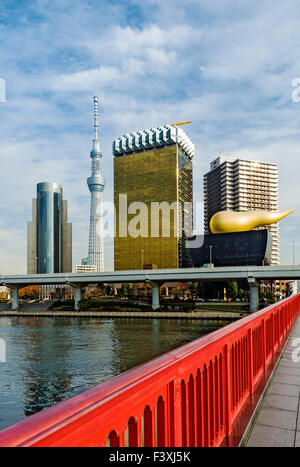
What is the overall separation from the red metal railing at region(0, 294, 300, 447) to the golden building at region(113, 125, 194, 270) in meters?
145

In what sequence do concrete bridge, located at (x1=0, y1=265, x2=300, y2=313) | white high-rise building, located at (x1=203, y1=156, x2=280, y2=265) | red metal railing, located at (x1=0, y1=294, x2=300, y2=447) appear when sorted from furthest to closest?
white high-rise building, located at (x1=203, y1=156, x2=280, y2=265)
concrete bridge, located at (x1=0, y1=265, x2=300, y2=313)
red metal railing, located at (x1=0, y1=294, x2=300, y2=447)

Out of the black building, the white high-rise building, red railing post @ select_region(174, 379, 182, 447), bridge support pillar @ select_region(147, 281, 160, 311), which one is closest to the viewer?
red railing post @ select_region(174, 379, 182, 447)

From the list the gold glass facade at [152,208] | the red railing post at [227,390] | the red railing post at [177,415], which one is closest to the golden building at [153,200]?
the gold glass facade at [152,208]

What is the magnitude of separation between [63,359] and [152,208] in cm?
12722

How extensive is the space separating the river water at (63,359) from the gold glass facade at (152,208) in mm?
104958

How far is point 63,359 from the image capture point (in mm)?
30156

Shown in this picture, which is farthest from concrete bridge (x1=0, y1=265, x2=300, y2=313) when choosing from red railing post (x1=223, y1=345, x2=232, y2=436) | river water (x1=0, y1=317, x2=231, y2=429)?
red railing post (x1=223, y1=345, x2=232, y2=436)

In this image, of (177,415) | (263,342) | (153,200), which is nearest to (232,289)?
(153,200)

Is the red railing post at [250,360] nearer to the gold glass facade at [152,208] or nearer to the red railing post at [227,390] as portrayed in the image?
the red railing post at [227,390]

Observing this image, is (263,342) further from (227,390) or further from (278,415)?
(227,390)

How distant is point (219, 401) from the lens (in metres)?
4.47

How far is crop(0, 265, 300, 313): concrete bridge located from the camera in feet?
217

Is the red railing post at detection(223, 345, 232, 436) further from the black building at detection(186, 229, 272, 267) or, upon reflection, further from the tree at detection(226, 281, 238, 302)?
the black building at detection(186, 229, 272, 267)
